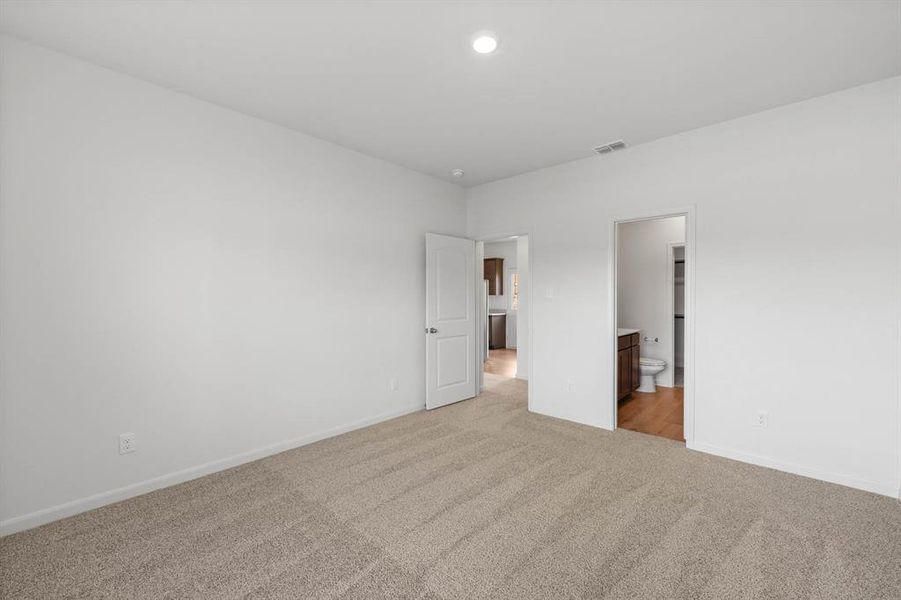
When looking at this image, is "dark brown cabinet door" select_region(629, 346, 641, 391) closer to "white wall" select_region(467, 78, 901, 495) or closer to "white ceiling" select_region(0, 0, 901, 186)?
"white wall" select_region(467, 78, 901, 495)

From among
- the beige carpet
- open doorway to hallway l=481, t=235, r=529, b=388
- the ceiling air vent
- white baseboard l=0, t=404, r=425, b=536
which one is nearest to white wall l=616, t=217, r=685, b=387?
the ceiling air vent

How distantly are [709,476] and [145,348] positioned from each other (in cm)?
390

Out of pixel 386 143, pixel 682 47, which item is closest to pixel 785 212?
pixel 682 47

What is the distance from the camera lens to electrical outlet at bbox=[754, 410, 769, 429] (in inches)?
118

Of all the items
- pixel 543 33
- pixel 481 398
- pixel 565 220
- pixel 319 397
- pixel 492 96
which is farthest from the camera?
pixel 481 398

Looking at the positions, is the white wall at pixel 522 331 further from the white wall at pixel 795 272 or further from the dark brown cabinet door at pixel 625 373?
the white wall at pixel 795 272

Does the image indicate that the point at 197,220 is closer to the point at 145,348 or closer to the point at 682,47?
the point at 145,348

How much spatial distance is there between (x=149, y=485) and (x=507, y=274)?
751 cm

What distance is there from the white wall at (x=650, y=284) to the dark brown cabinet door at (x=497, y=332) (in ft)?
11.1

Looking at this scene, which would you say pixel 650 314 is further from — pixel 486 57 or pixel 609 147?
pixel 486 57

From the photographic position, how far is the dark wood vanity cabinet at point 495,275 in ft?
29.9

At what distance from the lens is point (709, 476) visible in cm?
284

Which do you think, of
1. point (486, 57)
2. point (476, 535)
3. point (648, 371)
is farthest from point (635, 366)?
point (486, 57)

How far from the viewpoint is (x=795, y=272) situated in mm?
2871
